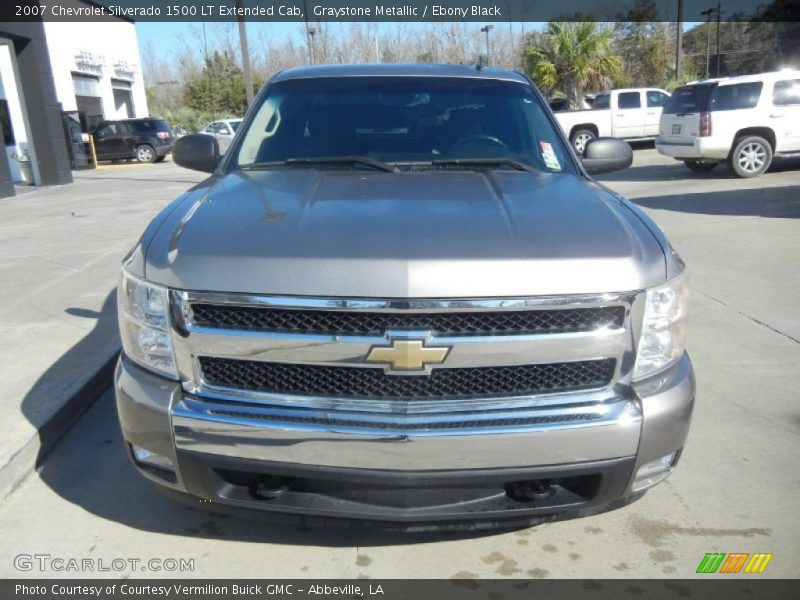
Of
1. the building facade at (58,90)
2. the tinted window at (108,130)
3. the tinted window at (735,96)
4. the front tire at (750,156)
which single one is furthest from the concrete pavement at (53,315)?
the tinted window at (108,130)

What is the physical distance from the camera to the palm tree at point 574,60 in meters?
28.7

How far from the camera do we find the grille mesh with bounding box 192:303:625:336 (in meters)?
2.24

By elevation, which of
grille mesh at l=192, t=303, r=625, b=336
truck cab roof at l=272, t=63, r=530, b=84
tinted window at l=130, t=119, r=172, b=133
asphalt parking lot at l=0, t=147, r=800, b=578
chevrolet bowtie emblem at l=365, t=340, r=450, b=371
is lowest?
asphalt parking lot at l=0, t=147, r=800, b=578

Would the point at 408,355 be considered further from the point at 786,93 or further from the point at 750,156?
the point at 786,93

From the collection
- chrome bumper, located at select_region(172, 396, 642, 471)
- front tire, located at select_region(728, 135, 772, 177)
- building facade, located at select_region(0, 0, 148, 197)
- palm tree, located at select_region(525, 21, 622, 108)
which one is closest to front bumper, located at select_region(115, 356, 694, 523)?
chrome bumper, located at select_region(172, 396, 642, 471)

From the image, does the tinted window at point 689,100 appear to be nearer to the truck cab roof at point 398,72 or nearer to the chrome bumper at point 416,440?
the truck cab roof at point 398,72

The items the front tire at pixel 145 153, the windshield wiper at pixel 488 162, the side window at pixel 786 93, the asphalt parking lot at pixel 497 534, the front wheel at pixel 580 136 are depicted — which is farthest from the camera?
the front tire at pixel 145 153

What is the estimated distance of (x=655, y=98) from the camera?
67.8 ft

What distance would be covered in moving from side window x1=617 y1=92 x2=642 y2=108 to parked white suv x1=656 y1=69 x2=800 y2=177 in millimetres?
6805

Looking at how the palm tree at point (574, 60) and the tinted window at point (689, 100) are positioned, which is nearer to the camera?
the tinted window at point (689, 100)

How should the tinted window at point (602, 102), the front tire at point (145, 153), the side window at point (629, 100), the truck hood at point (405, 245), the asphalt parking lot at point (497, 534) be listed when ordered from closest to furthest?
the truck hood at point (405, 245)
the asphalt parking lot at point (497, 534)
the side window at point (629, 100)
the tinted window at point (602, 102)
the front tire at point (145, 153)

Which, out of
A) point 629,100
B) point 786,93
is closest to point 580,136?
point 629,100

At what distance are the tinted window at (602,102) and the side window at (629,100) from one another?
0.95 feet

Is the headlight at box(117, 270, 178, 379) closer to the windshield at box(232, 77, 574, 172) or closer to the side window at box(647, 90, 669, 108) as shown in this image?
the windshield at box(232, 77, 574, 172)
